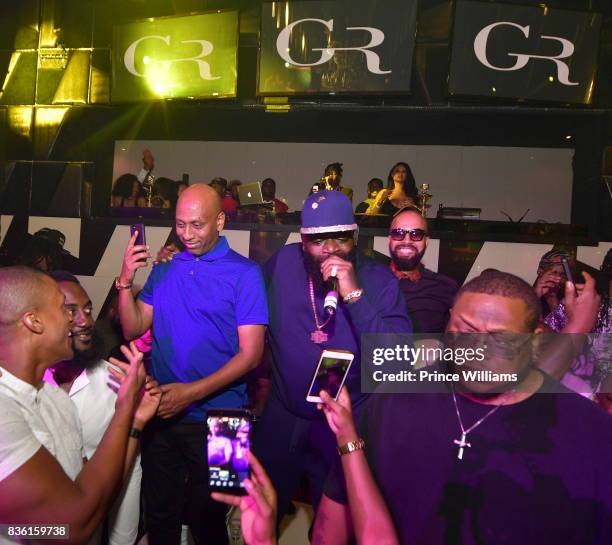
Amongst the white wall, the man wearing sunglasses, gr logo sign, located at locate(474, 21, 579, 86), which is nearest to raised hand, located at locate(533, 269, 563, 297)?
the man wearing sunglasses

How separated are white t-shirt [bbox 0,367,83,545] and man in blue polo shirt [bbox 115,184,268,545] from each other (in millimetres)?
757

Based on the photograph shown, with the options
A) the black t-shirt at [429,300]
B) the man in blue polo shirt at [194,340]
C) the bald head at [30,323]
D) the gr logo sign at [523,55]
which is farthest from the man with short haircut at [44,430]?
the gr logo sign at [523,55]

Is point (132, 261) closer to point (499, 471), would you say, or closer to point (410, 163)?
point (499, 471)

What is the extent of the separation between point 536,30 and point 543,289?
282cm

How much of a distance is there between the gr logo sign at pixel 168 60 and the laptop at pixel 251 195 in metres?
1.33

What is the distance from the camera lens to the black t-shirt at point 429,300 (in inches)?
116

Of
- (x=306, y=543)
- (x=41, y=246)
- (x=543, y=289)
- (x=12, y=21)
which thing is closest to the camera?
(x=306, y=543)

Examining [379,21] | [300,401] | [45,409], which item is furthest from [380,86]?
[45,409]

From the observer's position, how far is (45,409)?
1.69 m

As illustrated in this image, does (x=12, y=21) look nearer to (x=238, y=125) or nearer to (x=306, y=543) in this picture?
(x=238, y=125)

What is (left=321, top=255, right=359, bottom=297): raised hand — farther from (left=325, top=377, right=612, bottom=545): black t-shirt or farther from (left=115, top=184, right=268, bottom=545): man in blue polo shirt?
(left=325, top=377, right=612, bottom=545): black t-shirt

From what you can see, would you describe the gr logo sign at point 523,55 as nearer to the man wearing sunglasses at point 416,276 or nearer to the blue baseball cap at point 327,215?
the man wearing sunglasses at point 416,276

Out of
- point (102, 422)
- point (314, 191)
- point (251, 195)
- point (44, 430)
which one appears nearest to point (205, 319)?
Answer: point (102, 422)

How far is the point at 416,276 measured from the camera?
319 centimetres
